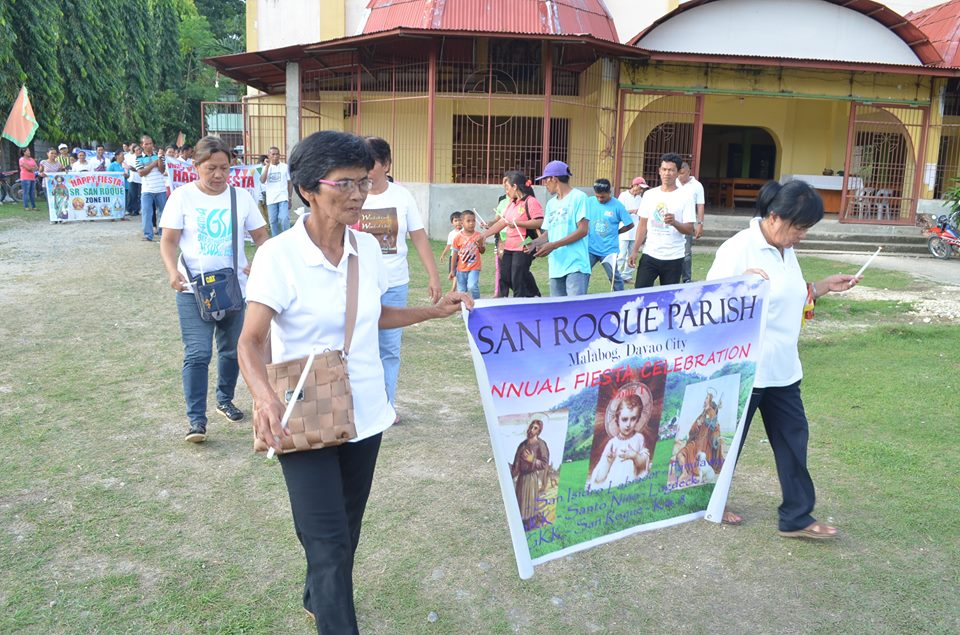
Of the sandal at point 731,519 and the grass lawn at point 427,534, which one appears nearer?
the grass lawn at point 427,534

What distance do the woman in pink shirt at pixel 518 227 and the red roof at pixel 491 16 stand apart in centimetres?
991

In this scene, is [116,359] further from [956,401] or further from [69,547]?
[956,401]

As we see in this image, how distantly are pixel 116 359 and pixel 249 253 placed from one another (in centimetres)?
673

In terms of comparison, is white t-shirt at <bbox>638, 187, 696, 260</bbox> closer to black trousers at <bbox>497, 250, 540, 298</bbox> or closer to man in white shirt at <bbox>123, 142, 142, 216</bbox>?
black trousers at <bbox>497, 250, 540, 298</bbox>

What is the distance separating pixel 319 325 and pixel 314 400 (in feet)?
0.83

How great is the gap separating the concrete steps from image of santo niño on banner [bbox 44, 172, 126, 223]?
13.7 meters

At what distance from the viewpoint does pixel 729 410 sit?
12.5 feet

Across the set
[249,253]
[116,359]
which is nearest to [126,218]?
[249,253]

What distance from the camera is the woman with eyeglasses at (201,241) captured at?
5031 millimetres

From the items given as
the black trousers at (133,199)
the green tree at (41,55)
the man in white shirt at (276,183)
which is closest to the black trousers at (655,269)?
the man in white shirt at (276,183)

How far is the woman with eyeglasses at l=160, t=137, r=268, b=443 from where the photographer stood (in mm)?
5031

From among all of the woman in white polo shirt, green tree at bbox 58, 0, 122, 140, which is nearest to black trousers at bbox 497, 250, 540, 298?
the woman in white polo shirt

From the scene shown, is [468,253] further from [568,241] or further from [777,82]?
[777,82]

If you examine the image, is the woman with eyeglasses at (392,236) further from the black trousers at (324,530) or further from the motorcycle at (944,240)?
the motorcycle at (944,240)
